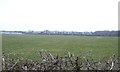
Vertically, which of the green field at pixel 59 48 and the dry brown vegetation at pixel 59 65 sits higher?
the dry brown vegetation at pixel 59 65

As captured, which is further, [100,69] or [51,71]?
[100,69]

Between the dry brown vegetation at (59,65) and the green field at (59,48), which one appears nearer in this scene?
the dry brown vegetation at (59,65)

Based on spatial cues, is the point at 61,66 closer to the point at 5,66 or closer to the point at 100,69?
the point at 100,69

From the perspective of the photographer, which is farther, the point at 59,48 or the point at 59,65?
the point at 59,48

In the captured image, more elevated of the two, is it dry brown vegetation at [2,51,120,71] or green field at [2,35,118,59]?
dry brown vegetation at [2,51,120,71]

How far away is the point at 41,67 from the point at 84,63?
1.40 meters

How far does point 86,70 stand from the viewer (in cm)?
748

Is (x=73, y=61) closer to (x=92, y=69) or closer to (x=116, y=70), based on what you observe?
(x=92, y=69)

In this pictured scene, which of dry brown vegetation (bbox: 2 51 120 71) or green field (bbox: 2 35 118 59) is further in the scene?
green field (bbox: 2 35 118 59)

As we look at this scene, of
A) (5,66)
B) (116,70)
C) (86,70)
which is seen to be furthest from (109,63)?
(5,66)

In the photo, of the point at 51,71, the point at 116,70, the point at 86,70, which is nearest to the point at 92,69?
the point at 86,70

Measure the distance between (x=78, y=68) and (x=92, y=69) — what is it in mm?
436

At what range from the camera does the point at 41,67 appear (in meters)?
7.26

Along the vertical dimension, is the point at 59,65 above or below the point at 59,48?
above
